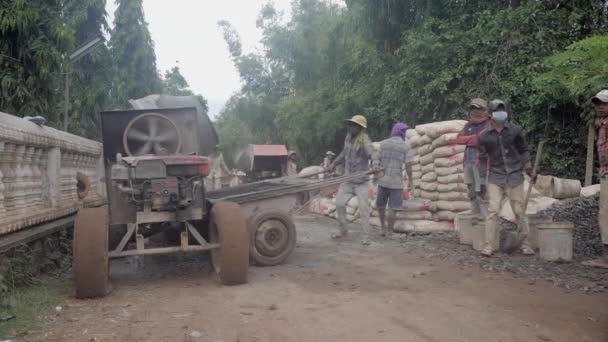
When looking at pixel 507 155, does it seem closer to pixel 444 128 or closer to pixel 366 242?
pixel 366 242

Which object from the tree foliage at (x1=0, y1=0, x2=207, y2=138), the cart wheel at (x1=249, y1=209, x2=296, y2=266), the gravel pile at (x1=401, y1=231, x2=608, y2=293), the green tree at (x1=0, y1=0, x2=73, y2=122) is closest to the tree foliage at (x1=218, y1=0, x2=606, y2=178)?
the gravel pile at (x1=401, y1=231, x2=608, y2=293)

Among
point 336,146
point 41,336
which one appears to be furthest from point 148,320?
point 336,146

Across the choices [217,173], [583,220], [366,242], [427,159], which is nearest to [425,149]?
[427,159]

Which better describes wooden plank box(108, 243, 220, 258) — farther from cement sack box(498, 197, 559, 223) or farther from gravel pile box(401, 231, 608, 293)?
cement sack box(498, 197, 559, 223)

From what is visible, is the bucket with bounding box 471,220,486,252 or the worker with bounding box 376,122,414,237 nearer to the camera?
the bucket with bounding box 471,220,486,252

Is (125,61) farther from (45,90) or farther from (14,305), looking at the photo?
(14,305)

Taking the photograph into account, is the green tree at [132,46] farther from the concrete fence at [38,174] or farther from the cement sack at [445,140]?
the cement sack at [445,140]

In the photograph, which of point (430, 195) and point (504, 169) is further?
point (430, 195)

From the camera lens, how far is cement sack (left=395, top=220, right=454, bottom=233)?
845cm

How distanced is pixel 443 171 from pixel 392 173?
117cm

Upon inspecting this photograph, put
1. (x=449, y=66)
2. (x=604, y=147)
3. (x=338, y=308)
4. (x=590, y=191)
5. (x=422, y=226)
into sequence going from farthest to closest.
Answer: (x=449, y=66) < (x=590, y=191) < (x=422, y=226) < (x=604, y=147) < (x=338, y=308)

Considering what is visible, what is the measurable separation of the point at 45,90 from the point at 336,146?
586 inches

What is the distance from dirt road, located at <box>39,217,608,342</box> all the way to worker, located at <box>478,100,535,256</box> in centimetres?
83

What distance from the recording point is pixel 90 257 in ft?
14.8
